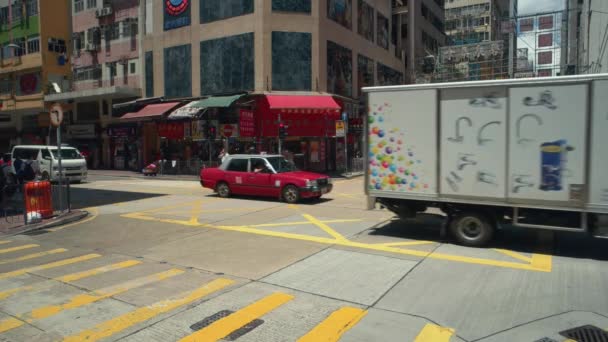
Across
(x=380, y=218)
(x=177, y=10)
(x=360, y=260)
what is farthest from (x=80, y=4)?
(x=360, y=260)

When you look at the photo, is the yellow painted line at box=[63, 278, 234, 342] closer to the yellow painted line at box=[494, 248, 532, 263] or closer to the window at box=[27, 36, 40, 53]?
the yellow painted line at box=[494, 248, 532, 263]

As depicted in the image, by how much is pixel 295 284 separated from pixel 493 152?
4.55 metres

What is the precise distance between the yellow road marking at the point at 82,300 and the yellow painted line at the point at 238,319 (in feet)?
6.40

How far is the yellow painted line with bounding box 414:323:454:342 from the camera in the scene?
4840mm

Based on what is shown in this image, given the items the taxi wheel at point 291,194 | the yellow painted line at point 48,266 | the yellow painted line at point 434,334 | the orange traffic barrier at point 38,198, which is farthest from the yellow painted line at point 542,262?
the orange traffic barrier at point 38,198

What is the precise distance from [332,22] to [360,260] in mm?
25378

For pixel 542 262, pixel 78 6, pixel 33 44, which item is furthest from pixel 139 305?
pixel 33 44

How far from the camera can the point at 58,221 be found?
12086 millimetres

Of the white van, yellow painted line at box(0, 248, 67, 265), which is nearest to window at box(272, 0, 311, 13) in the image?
the white van

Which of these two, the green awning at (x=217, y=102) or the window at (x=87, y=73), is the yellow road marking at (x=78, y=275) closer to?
the green awning at (x=217, y=102)

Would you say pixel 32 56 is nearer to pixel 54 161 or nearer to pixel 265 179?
pixel 54 161

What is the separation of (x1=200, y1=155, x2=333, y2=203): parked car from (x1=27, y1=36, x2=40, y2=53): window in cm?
3203

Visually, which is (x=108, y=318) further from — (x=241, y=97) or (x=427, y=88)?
(x=241, y=97)

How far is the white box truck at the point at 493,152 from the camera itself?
A: 7.75 meters
